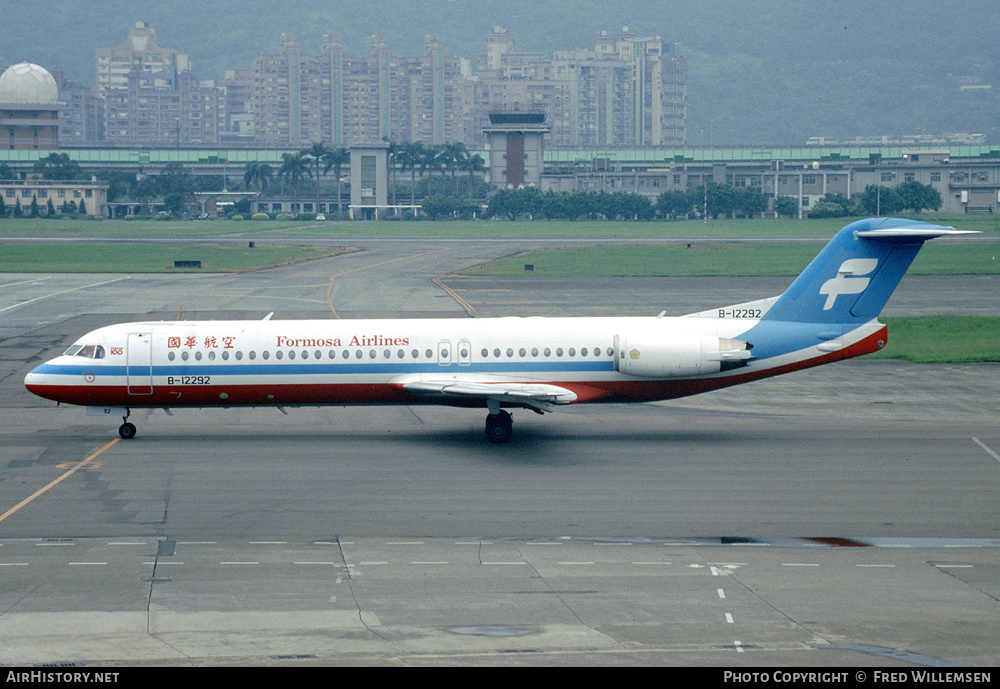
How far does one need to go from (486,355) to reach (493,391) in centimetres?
227

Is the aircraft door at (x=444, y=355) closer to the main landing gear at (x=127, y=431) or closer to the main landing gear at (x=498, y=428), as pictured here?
the main landing gear at (x=498, y=428)

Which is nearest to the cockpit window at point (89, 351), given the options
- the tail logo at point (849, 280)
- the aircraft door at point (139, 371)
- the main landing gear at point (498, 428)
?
the aircraft door at point (139, 371)

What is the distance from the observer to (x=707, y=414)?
3775 centimetres

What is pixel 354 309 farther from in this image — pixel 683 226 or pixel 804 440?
pixel 683 226

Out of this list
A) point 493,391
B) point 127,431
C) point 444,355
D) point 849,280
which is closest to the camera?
point 493,391

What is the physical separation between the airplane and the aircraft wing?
0.78 feet

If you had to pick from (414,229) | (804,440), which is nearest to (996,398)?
(804,440)

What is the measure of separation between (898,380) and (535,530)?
2374 cm

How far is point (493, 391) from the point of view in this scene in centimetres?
3150

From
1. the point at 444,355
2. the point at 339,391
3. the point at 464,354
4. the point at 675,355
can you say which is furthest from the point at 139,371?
the point at 675,355

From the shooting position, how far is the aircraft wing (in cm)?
3153

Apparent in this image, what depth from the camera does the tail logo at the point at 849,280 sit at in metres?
33.7

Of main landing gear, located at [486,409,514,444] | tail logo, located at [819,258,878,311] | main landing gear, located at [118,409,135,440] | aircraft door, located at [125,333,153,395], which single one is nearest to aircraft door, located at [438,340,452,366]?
main landing gear, located at [486,409,514,444]

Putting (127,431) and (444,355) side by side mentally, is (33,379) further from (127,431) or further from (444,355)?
(444,355)
